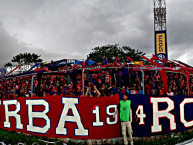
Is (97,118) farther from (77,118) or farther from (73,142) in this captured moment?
(73,142)

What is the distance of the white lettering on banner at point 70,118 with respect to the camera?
5.66 m

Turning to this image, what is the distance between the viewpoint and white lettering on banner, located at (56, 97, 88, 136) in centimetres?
566

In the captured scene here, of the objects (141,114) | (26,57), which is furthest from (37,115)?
(26,57)

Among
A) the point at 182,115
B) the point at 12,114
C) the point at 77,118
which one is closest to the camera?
the point at 77,118

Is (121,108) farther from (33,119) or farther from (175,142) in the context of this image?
(33,119)

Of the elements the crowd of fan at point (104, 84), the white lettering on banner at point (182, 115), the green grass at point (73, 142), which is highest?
the crowd of fan at point (104, 84)

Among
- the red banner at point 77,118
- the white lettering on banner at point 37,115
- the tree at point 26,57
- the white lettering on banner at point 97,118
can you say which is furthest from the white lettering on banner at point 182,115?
the tree at point 26,57

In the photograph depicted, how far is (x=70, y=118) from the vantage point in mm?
5746

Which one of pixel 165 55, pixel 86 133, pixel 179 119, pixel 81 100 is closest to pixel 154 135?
pixel 179 119

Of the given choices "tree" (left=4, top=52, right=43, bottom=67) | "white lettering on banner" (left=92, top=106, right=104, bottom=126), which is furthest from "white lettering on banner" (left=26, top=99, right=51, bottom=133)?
"tree" (left=4, top=52, right=43, bottom=67)

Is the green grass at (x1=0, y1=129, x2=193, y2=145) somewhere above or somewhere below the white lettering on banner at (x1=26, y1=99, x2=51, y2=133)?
below

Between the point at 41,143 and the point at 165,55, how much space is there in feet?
83.1

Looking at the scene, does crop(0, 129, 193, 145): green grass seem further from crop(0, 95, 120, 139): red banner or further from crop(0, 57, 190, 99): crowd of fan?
crop(0, 57, 190, 99): crowd of fan

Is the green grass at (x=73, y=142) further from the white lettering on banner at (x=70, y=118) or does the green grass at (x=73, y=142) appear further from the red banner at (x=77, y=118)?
the white lettering on banner at (x=70, y=118)
